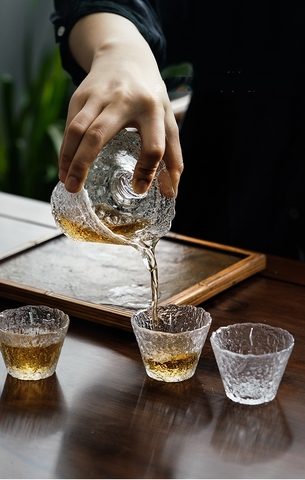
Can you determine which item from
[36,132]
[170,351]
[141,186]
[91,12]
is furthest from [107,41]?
[36,132]

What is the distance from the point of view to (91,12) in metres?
1.51

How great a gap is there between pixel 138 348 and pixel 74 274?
29 cm

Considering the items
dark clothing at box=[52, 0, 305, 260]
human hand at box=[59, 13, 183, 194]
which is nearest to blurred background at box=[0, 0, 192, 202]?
dark clothing at box=[52, 0, 305, 260]

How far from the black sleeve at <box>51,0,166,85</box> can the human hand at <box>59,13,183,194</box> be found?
277 millimetres

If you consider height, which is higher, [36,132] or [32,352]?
[32,352]

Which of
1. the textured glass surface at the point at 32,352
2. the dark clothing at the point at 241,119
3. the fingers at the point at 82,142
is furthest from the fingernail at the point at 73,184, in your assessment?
the dark clothing at the point at 241,119

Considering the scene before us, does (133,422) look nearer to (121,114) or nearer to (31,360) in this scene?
(31,360)

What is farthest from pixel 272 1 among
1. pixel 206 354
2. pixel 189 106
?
pixel 206 354

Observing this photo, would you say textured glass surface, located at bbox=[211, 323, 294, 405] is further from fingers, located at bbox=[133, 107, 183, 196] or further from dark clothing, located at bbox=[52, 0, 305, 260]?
dark clothing, located at bbox=[52, 0, 305, 260]

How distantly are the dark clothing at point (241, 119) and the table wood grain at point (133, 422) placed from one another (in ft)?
2.72

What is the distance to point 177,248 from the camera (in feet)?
5.12

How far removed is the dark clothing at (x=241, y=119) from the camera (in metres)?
1.85

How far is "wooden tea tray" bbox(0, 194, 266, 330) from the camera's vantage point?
1271mm

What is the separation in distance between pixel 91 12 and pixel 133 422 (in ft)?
2.94
